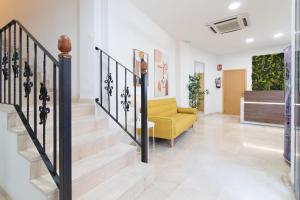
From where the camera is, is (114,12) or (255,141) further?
(255,141)

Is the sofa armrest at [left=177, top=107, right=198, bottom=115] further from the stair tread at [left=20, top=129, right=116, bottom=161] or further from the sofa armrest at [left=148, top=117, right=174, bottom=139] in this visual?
the stair tread at [left=20, top=129, right=116, bottom=161]

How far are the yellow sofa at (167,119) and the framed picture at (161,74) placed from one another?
32 centimetres

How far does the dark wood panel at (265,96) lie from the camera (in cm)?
557

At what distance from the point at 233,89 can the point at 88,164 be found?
7807 mm

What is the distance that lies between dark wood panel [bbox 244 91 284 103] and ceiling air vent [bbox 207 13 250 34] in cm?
232

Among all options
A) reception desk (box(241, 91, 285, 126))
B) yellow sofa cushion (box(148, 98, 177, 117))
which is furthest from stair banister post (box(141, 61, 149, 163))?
reception desk (box(241, 91, 285, 126))

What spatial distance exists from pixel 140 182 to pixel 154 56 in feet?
11.1

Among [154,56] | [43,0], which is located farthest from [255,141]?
[43,0]

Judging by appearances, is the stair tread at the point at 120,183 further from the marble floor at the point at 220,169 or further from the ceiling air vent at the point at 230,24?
the ceiling air vent at the point at 230,24

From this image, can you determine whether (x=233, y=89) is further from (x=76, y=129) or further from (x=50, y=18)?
(x=76, y=129)

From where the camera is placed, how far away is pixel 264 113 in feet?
19.1

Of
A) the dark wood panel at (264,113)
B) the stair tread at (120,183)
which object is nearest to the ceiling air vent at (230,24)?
the dark wood panel at (264,113)

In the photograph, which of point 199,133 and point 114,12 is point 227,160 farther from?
point 114,12

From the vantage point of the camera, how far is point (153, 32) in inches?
180
